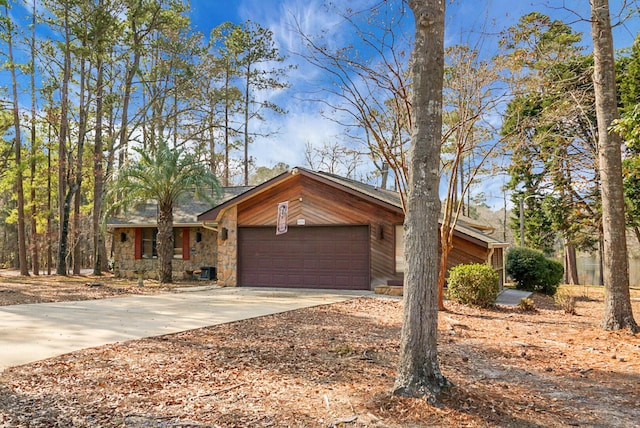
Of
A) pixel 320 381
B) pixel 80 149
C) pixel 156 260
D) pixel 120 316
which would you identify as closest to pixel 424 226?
pixel 320 381

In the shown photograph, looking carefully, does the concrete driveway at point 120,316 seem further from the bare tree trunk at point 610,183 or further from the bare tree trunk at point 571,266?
the bare tree trunk at point 571,266

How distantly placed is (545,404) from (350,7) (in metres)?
6.15

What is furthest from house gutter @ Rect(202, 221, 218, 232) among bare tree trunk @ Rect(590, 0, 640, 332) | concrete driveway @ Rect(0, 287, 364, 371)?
bare tree trunk @ Rect(590, 0, 640, 332)

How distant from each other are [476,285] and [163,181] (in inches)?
405

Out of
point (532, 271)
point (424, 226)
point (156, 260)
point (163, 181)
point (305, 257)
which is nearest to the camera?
point (424, 226)

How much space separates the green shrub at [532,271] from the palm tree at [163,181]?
34.5 ft

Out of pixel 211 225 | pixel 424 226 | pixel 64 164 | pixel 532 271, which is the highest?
pixel 64 164

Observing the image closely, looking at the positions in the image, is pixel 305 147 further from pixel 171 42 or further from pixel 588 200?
pixel 588 200

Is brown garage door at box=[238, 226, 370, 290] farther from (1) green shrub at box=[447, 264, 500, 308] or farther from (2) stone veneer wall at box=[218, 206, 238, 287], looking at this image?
(1) green shrub at box=[447, 264, 500, 308]

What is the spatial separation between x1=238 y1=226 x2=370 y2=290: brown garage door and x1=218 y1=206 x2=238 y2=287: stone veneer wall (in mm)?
181

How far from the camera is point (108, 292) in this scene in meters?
12.5

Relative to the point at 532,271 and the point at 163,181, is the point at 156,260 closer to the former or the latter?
the point at 163,181

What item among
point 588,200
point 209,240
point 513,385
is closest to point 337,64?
point 513,385

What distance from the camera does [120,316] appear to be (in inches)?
326
